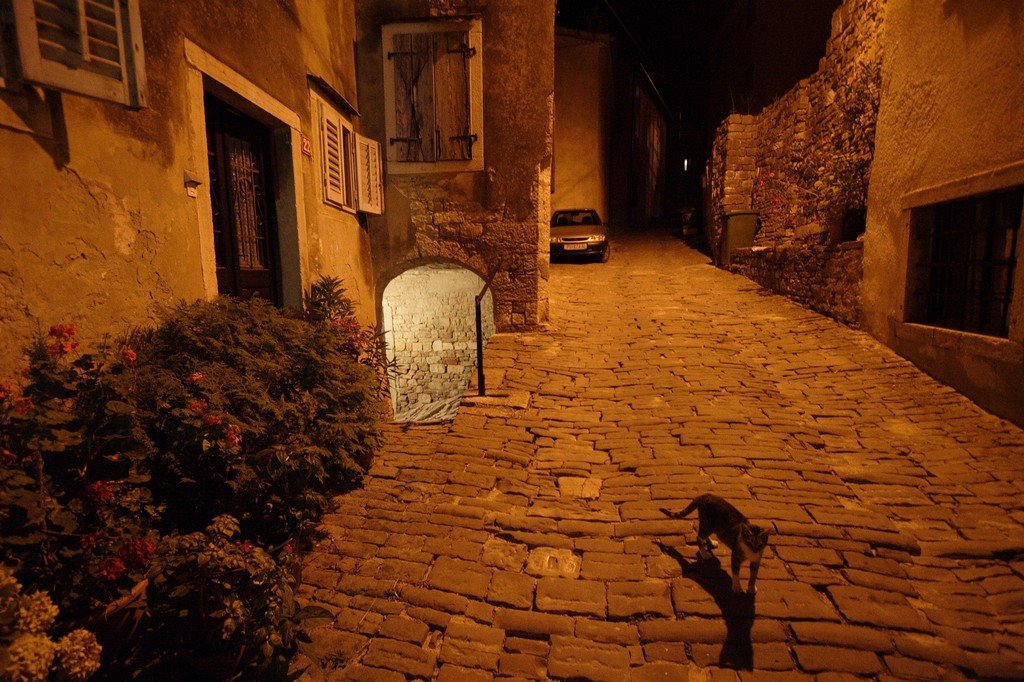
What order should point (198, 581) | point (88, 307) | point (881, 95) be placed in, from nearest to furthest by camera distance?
point (198, 581)
point (88, 307)
point (881, 95)

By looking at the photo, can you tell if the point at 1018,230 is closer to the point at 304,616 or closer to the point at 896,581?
the point at 896,581

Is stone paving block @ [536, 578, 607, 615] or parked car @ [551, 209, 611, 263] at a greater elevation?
parked car @ [551, 209, 611, 263]

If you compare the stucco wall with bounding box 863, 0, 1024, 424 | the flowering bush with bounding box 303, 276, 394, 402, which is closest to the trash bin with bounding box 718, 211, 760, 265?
the stucco wall with bounding box 863, 0, 1024, 424

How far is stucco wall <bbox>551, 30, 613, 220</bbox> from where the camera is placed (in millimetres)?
16406

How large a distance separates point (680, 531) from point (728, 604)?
2.21 ft

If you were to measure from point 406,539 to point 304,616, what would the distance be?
121 centimetres

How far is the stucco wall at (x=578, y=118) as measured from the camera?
53.8 feet

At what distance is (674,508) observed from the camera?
3814mm

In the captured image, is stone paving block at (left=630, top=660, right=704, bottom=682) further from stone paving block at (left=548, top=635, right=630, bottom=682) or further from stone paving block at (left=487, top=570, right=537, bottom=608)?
stone paving block at (left=487, top=570, right=537, bottom=608)

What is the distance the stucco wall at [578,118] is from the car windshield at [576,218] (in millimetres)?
2739

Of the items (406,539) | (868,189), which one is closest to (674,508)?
(406,539)

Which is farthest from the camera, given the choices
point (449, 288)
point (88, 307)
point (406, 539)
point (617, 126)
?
point (617, 126)

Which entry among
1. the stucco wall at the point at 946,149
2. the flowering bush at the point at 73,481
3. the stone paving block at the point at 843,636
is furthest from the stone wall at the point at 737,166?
the flowering bush at the point at 73,481

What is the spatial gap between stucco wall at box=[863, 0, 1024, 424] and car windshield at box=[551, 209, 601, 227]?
7.79 metres
